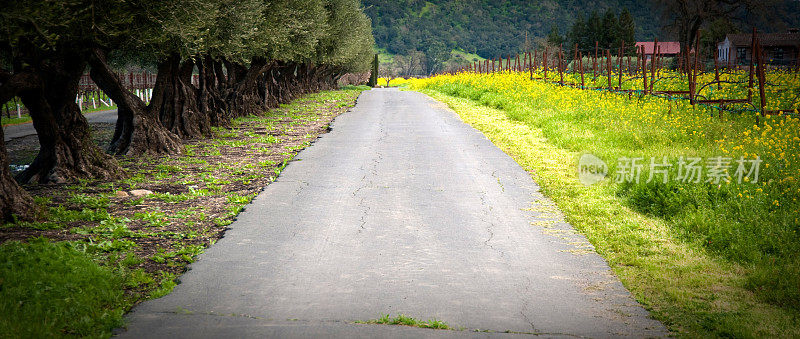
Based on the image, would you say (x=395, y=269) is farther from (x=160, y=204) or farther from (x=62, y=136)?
(x=62, y=136)

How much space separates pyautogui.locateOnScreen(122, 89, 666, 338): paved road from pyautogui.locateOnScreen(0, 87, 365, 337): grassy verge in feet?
1.08

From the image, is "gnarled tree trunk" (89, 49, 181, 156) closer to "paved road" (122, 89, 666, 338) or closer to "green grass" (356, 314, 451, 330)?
"paved road" (122, 89, 666, 338)

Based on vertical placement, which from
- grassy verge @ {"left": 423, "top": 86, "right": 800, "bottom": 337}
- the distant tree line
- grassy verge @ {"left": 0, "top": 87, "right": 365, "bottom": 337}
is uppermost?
the distant tree line

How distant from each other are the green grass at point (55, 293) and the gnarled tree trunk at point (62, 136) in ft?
18.3

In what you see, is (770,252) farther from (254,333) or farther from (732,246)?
(254,333)

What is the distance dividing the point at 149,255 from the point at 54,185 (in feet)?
17.1

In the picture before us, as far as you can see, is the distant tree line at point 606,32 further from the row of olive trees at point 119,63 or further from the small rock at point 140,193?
the small rock at point 140,193

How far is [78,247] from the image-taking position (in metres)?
6.36

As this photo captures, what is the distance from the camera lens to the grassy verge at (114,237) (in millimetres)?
4699

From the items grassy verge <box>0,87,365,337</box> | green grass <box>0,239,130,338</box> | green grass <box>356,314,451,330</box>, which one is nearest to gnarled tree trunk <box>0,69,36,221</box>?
grassy verge <box>0,87,365,337</box>

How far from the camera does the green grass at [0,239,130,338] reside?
443cm

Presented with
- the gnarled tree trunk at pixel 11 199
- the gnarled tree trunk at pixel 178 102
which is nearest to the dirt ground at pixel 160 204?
the gnarled tree trunk at pixel 11 199

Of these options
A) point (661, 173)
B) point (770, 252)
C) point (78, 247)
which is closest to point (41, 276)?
point (78, 247)

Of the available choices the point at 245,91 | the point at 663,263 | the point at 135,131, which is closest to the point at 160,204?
the point at 135,131
